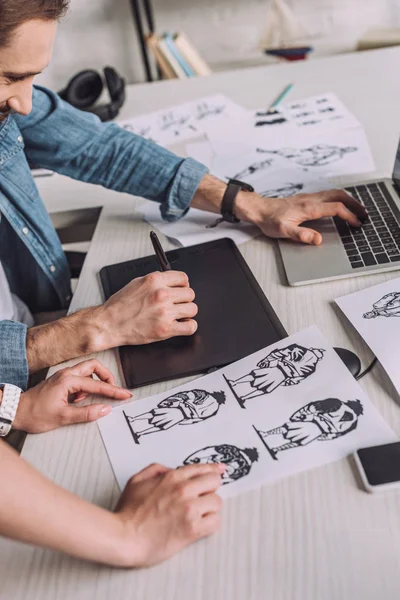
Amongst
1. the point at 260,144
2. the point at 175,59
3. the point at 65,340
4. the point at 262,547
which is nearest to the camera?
the point at 262,547

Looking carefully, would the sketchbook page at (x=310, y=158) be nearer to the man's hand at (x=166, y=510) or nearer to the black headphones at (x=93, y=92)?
the black headphones at (x=93, y=92)

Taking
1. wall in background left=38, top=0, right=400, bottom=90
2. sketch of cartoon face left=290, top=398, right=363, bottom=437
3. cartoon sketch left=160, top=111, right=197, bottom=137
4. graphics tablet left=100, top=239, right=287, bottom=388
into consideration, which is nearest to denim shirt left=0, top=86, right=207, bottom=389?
graphics tablet left=100, top=239, right=287, bottom=388

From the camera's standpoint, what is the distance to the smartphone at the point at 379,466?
617 millimetres

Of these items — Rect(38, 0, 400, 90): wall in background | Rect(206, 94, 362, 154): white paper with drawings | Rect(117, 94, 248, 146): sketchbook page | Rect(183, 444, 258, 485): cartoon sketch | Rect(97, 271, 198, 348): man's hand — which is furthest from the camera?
Rect(38, 0, 400, 90): wall in background

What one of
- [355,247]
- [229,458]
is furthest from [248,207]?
[229,458]

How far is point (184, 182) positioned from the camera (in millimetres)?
1178

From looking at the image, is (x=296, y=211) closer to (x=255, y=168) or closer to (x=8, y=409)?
(x=255, y=168)

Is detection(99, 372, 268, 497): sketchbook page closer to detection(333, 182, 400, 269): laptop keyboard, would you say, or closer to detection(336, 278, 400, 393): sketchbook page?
detection(336, 278, 400, 393): sketchbook page

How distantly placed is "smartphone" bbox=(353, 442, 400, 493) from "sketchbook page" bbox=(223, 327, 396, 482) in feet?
0.06

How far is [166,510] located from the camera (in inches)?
25.2

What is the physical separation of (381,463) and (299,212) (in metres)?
0.53

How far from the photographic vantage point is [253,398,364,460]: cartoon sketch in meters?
0.69

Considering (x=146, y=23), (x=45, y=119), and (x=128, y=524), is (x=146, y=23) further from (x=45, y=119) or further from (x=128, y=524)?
(x=128, y=524)

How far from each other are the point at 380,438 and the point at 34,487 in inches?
15.0
